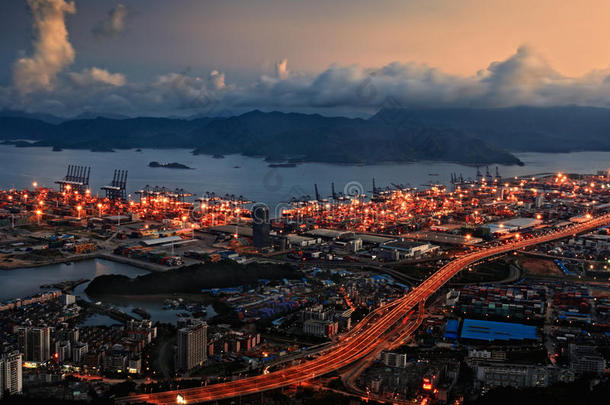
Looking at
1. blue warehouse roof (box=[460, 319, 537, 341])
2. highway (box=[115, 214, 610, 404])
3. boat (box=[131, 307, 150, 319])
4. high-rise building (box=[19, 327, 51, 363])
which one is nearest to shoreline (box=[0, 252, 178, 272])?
boat (box=[131, 307, 150, 319])

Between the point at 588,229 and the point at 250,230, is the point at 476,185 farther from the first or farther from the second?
the point at 250,230

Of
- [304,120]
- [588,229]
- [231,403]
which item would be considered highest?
[304,120]

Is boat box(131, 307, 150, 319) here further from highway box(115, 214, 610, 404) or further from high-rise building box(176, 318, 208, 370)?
highway box(115, 214, 610, 404)

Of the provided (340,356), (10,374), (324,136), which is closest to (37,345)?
(10,374)

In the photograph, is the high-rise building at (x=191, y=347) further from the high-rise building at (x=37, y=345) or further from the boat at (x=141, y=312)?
the boat at (x=141, y=312)

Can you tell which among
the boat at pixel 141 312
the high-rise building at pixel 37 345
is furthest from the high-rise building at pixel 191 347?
the boat at pixel 141 312

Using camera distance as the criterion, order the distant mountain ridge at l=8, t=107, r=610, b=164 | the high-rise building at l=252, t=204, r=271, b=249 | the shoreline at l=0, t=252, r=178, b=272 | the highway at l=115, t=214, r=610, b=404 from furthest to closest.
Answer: the distant mountain ridge at l=8, t=107, r=610, b=164, the high-rise building at l=252, t=204, r=271, b=249, the shoreline at l=0, t=252, r=178, b=272, the highway at l=115, t=214, r=610, b=404

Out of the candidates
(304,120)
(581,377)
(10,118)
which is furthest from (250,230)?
(10,118)
